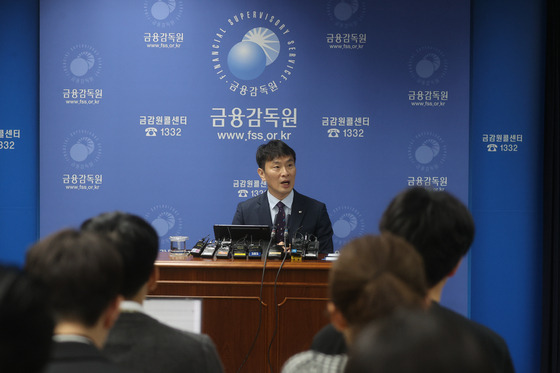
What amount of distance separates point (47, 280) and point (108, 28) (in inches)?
135

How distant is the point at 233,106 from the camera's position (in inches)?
151

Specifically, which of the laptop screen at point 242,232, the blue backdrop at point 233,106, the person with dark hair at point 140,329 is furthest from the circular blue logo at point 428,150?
the person with dark hair at point 140,329

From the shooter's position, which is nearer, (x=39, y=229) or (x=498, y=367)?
(x=498, y=367)

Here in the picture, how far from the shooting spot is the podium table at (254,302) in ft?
8.23

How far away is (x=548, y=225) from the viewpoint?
3.71 metres

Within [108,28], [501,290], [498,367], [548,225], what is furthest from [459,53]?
[498,367]

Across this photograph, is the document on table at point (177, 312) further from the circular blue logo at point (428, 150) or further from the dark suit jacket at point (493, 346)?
the circular blue logo at point (428, 150)

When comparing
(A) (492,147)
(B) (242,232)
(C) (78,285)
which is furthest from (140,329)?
(A) (492,147)

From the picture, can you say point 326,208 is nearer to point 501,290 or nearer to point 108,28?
point 501,290

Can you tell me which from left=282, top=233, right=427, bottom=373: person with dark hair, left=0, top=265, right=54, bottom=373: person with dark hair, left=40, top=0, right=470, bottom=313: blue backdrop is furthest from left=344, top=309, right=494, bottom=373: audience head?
left=40, top=0, right=470, bottom=313: blue backdrop

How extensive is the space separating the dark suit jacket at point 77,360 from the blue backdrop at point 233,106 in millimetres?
3028

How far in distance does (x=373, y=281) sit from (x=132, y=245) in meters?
0.70

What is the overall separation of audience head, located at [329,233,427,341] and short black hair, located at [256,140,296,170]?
8.47 feet

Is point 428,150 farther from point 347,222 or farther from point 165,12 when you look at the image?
point 165,12
